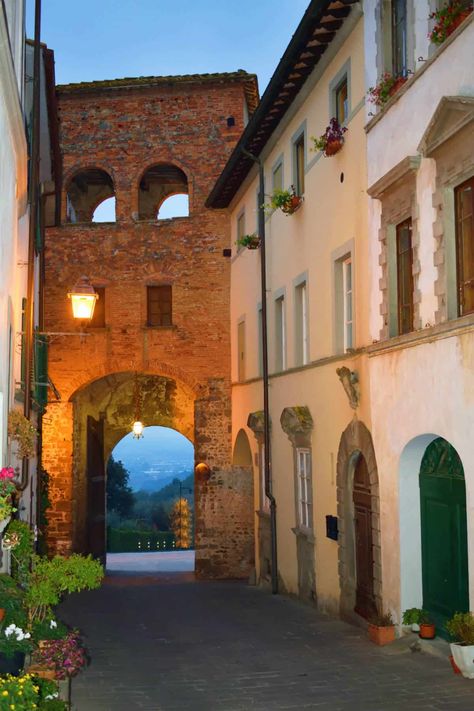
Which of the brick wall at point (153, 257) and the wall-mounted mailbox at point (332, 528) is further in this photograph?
the brick wall at point (153, 257)

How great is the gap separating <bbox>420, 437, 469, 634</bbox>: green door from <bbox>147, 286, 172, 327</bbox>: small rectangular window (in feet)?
39.3

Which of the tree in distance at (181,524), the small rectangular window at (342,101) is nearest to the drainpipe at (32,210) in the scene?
the small rectangular window at (342,101)

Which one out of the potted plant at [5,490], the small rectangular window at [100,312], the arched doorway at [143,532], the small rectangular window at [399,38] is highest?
the small rectangular window at [399,38]

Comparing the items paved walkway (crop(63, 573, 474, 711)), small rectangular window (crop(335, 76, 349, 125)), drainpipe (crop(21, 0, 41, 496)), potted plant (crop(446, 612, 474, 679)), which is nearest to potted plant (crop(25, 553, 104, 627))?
paved walkway (crop(63, 573, 474, 711))

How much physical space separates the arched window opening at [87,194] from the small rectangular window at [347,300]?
1146 centimetres

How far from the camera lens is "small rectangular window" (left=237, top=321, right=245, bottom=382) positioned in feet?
65.6

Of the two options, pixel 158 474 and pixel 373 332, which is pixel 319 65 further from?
pixel 158 474

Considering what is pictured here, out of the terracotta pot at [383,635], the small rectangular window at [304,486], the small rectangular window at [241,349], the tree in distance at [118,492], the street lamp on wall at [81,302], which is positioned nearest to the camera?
the terracotta pot at [383,635]

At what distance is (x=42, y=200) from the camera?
53.6 feet

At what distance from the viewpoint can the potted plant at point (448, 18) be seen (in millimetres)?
8609

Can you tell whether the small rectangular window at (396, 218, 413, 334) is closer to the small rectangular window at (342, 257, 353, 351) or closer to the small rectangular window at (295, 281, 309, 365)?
the small rectangular window at (342, 257, 353, 351)

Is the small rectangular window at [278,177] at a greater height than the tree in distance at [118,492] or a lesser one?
greater

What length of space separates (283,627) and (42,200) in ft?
29.2

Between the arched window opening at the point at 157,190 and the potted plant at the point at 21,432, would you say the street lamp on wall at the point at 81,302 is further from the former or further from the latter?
the arched window opening at the point at 157,190
